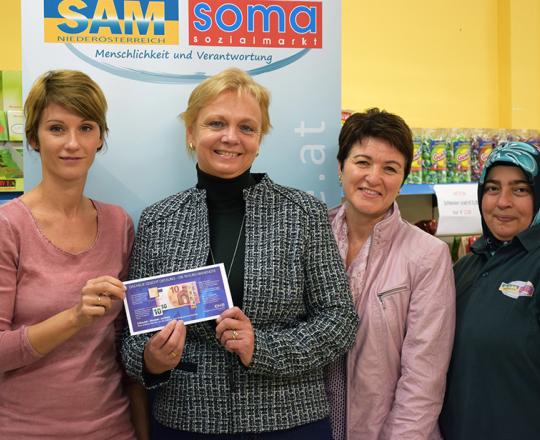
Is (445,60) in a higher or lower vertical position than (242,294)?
higher

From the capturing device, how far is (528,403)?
1.92 metres

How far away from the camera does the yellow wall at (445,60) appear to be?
4285 millimetres

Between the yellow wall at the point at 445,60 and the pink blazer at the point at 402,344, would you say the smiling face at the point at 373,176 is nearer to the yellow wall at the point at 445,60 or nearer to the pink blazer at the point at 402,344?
the pink blazer at the point at 402,344

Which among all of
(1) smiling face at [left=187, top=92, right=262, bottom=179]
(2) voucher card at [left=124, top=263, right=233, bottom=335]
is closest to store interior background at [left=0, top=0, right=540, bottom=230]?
(1) smiling face at [left=187, top=92, right=262, bottom=179]

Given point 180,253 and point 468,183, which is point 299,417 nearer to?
point 180,253

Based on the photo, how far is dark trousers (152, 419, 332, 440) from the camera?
A: 183 cm

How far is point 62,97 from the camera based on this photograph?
73.4 inches

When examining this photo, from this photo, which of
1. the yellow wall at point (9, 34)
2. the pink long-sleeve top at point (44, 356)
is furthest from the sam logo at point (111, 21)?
the yellow wall at point (9, 34)

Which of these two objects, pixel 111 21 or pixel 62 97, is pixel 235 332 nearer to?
pixel 62 97

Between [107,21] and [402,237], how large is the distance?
4.79 ft

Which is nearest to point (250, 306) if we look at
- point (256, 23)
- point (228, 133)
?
point (228, 133)

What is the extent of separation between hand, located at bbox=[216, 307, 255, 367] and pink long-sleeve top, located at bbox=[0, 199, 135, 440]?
500 mm

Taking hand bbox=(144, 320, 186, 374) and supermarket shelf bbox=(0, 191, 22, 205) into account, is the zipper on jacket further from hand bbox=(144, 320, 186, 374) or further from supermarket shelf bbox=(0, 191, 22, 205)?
supermarket shelf bbox=(0, 191, 22, 205)

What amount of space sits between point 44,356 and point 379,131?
54.7 inches
